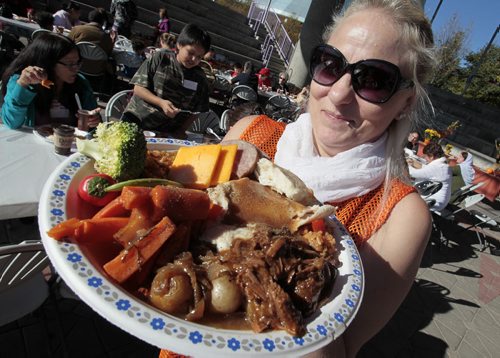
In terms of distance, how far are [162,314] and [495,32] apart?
34.8m

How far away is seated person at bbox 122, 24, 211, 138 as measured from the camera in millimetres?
5777

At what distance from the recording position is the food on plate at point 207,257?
4.12 feet

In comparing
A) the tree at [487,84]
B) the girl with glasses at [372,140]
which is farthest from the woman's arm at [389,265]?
the tree at [487,84]

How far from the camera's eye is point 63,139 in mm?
3262

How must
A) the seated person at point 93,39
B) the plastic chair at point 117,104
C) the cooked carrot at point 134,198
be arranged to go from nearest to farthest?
the cooked carrot at point 134,198, the plastic chair at point 117,104, the seated person at point 93,39

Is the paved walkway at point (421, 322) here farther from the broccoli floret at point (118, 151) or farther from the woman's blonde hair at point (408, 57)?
the woman's blonde hair at point (408, 57)

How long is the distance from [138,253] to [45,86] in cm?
350

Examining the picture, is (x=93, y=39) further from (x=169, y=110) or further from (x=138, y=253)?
(x=138, y=253)

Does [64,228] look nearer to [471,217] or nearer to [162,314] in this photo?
[162,314]

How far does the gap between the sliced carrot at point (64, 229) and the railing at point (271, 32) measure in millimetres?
28535

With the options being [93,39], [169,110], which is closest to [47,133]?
[169,110]

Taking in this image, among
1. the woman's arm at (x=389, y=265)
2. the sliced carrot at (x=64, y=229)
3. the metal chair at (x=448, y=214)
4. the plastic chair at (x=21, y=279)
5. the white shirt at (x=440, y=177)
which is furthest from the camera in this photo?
the metal chair at (x=448, y=214)

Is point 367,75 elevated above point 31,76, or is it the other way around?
point 367,75

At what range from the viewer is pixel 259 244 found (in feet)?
4.89
